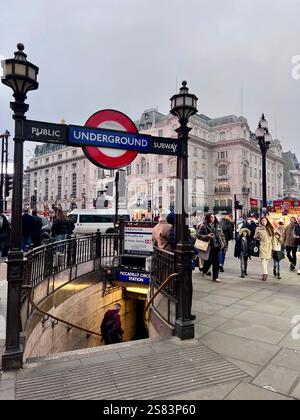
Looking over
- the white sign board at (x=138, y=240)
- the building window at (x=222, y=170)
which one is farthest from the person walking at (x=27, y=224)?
the building window at (x=222, y=170)

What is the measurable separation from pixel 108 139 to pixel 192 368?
3371 millimetres

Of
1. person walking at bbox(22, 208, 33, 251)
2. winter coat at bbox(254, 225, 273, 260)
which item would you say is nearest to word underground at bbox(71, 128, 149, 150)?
winter coat at bbox(254, 225, 273, 260)

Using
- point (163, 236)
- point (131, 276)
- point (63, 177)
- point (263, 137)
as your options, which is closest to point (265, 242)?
point (163, 236)

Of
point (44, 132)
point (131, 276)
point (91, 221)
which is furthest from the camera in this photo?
point (91, 221)

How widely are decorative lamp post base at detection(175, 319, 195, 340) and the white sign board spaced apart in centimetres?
581

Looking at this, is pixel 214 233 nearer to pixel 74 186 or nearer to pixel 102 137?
pixel 102 137

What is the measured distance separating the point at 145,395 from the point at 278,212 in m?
16.2

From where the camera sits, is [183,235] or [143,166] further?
[143,166]

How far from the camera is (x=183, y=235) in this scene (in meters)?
4.91

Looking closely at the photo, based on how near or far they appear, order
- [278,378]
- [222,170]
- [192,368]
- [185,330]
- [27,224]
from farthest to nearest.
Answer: [222,170]
[27,224]
[185,330]
[192,368]
[278,378]

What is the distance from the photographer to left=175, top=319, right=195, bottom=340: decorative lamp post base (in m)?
4.58

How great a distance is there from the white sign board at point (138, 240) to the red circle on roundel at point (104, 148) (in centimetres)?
611

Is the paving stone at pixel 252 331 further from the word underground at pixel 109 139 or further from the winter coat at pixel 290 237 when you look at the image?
the winter coat at pixel 290 237

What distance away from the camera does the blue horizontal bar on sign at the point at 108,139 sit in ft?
13.7
